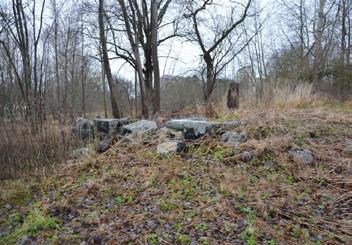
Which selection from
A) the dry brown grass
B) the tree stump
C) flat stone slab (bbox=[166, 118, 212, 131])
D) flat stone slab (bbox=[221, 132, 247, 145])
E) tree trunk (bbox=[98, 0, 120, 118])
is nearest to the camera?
flat stone slab (bbox=[221, 132, 247, 145])

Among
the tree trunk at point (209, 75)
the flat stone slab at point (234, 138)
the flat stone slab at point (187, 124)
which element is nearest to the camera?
the flat stone slab at point (234, 138)

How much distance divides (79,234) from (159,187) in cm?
93

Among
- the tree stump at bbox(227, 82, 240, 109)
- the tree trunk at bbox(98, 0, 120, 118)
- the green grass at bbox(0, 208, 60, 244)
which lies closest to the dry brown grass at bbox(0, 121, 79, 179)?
the green grass at bbox(0, 208, 60, 244)

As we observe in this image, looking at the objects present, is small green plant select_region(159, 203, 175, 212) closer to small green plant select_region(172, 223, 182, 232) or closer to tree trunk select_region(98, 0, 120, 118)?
small green plant select_region(172, 223, 182, 232)

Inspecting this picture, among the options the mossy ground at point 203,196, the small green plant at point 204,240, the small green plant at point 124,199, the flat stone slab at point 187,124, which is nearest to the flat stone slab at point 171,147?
the mossy ground at point 203,196

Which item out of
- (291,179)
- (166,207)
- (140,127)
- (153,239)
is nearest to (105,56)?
(140,127)

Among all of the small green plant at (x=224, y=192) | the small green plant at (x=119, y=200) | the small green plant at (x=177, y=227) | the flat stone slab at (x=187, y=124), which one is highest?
the flat stone slab at (x=187, y=124)

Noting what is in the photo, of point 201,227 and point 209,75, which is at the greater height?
point 209,75

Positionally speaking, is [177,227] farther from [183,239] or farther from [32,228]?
[32,228]

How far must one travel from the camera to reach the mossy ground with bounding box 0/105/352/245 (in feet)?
6.27

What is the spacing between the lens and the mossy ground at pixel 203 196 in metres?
1.91

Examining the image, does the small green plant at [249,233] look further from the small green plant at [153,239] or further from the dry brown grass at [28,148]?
the dry brown grass at [28,148]

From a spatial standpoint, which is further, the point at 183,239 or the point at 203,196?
the point at 203,196

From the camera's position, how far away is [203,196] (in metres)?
2.40
